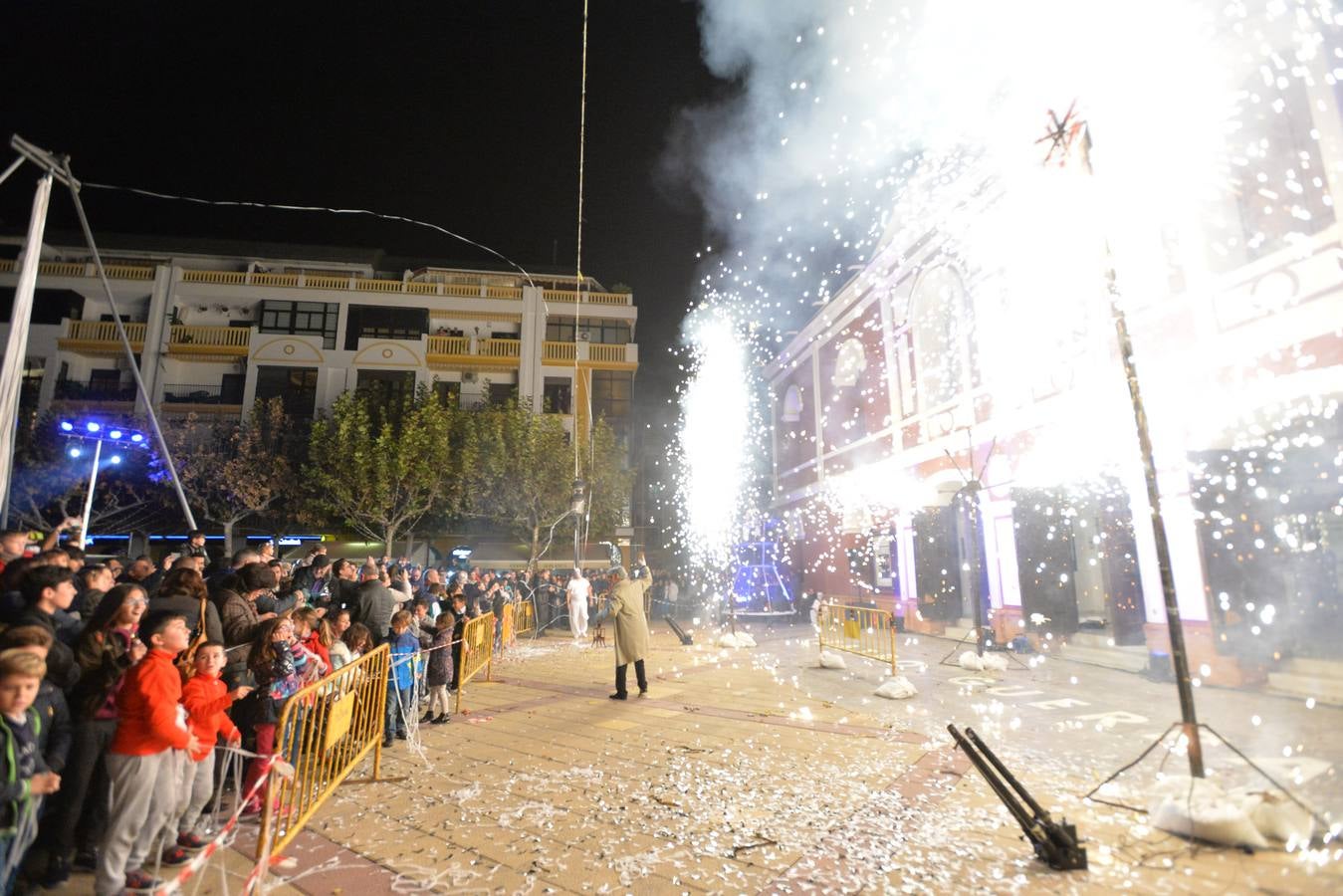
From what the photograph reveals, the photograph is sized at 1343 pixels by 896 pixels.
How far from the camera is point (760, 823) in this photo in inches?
160

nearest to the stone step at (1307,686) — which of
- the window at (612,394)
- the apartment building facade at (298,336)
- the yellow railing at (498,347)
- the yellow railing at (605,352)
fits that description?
the apartment building facade at (298,336)

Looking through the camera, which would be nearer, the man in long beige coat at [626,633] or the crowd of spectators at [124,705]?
the crowd of spectators at [124,705]

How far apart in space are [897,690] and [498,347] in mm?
22856

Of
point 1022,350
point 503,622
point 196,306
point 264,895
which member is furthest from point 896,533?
point 196,306

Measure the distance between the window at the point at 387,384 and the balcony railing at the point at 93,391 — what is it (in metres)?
8.97

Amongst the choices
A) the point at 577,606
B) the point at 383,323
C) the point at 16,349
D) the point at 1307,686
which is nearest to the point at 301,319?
the point at 383,323

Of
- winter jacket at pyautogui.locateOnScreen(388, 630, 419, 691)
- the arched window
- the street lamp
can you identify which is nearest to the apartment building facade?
the street lamp

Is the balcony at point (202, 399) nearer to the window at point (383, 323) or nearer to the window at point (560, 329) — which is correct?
the window at point (383, 323)

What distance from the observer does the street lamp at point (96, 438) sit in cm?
1195

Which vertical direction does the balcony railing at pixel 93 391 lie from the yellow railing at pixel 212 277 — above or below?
below

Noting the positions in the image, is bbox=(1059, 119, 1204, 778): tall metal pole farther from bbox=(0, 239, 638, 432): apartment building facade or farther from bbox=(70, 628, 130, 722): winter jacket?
bbox=(0, 239, 638, 432): apartment building facade

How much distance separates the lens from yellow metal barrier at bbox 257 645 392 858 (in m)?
3.67

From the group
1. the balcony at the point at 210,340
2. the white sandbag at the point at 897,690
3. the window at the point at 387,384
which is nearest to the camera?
the white sandbag at the point at 897,690

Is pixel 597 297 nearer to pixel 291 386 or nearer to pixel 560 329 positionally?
pixel 560 329
